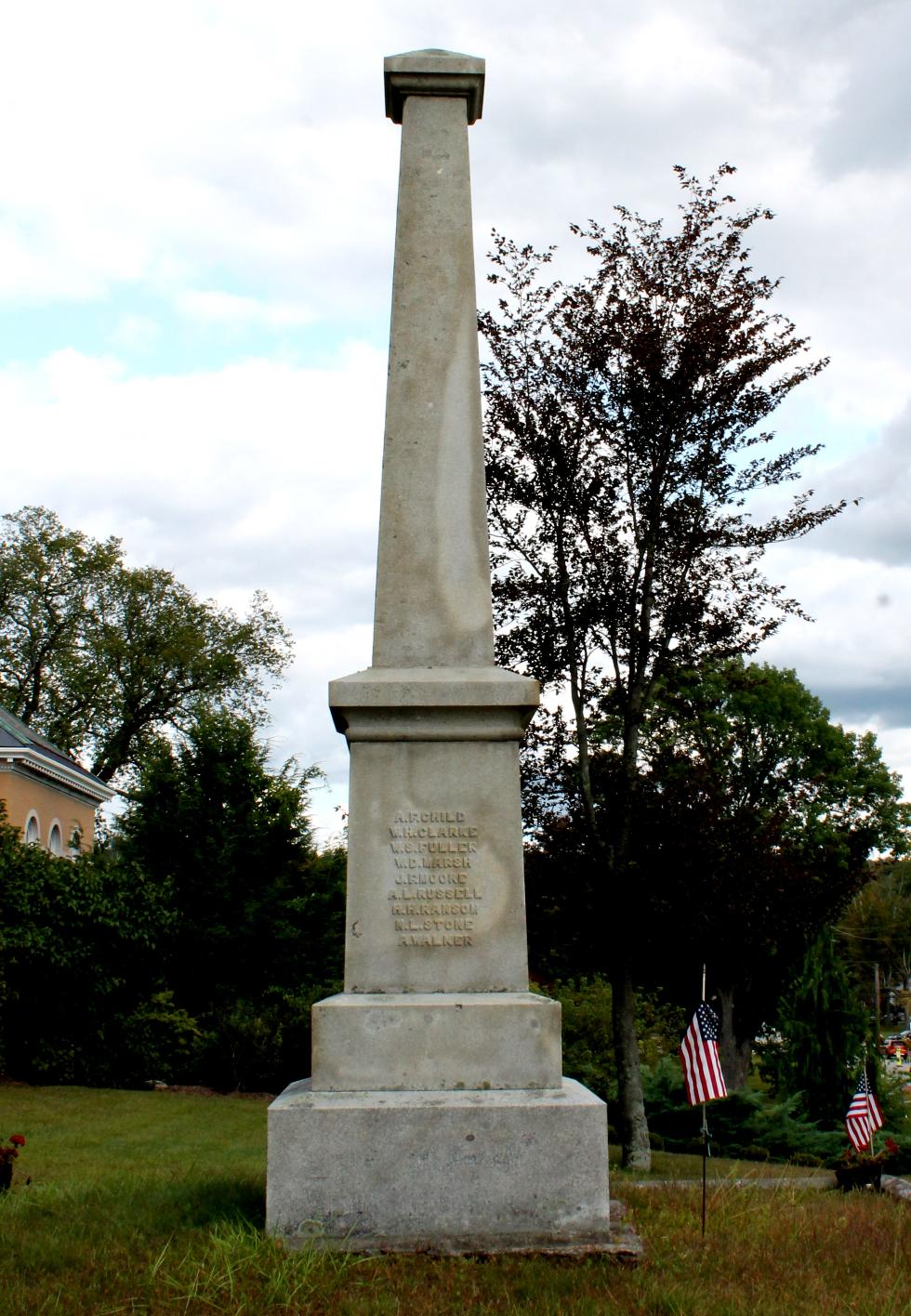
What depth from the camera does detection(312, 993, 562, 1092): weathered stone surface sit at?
6.27m

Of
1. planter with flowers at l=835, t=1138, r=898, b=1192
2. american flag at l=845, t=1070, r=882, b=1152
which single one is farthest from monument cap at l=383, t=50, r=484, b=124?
planter with flowers at l=835, t=1138, r=898, b=1192

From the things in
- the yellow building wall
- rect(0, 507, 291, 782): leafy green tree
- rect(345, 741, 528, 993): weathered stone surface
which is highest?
rect(0, 507, 291, 782): leafy green tree

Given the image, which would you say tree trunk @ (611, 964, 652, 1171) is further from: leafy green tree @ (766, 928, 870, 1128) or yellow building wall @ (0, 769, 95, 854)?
yellow building wall @ (0, 769, 95, 854)

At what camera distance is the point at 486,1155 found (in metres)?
5.93

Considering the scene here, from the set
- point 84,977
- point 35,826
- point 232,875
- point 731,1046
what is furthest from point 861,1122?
point 35,826

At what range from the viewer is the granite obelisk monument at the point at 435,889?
5.88 metres

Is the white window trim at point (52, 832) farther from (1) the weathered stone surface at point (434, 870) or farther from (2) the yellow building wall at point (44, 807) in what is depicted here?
(1) the weathered stone surface at point (434, 870)

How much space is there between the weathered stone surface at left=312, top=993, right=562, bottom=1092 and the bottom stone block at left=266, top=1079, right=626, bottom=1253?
0.85 feet

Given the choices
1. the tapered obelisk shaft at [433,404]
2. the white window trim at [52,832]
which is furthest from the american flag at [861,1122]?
the white window trim at [52,832]

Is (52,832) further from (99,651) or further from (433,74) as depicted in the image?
(433,74)

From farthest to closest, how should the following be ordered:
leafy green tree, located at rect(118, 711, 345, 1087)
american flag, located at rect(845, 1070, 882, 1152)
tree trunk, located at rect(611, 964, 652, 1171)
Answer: leafy green tree, located at rect(118, 711, 345, 1087)
tree trunk, located at rect(611, 964, 652, 1171)
american flag, located at rect(845, 1070, 882, 1152)

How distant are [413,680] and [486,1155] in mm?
2415

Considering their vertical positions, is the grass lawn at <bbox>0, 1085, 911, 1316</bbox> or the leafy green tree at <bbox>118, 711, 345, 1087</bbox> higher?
the leafy green tree at <bbox>118, 711, 345, 1087</bbox>

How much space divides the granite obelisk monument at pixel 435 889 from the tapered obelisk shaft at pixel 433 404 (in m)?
0.01
